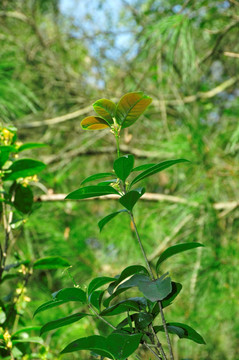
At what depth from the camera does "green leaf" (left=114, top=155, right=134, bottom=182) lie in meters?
0.42

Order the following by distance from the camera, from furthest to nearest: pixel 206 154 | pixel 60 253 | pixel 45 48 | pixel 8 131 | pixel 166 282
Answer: pixel 45 48 < pixel 60 253 < pixel 206 154 < pixel 8 131 < pixel 166 282

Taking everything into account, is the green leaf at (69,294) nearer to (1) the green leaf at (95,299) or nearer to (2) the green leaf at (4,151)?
(1) the green leaf at (95,299)

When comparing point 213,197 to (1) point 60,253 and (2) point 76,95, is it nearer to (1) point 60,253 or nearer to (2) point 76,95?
(1) point 60,253

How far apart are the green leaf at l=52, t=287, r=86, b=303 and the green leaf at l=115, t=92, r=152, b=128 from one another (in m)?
0.18

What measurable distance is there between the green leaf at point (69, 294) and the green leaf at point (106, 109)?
183 mm

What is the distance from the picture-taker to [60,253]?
145 cm

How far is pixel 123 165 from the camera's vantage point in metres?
0.42

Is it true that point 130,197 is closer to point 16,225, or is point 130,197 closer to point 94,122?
point 94,122

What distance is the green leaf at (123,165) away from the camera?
419mm

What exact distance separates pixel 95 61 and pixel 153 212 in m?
1.10

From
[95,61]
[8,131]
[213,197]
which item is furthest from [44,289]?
[95,61]

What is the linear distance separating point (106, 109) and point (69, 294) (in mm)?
197

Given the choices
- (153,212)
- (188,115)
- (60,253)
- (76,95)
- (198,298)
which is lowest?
(198,298)

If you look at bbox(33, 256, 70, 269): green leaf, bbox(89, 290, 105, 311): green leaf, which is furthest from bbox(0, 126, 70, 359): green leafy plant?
bbox(89, 290, 105, 311): green leaf
